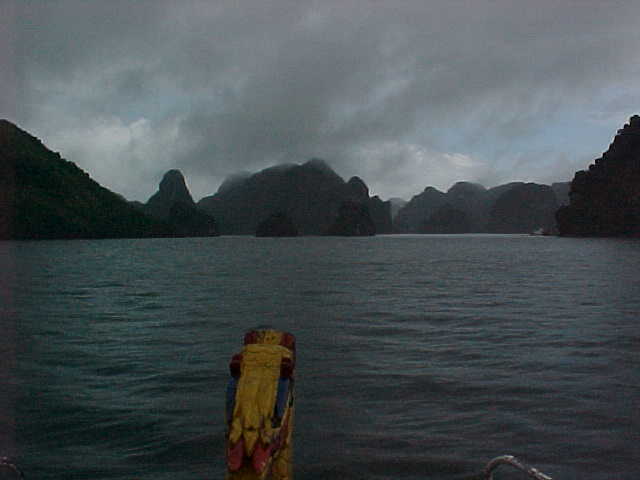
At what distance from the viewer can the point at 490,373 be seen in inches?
658

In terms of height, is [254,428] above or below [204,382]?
above

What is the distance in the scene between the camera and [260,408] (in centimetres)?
696

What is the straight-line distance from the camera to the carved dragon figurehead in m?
6.64

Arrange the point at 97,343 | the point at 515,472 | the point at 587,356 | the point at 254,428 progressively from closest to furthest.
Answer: the point at 254,428 → the point at 515,472 → the point at 587,356 → the point at 97,343

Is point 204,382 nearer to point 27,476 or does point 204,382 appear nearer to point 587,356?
point 27,476

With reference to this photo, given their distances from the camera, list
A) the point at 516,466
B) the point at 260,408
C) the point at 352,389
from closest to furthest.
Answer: the point at 516,466, the point at 260,408, the point at 352,389

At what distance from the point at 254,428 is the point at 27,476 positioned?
18.5ft

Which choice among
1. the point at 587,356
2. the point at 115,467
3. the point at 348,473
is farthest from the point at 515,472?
the point at 587,356

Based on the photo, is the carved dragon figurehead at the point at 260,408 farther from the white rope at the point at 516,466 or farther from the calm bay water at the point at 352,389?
the calm bay water at the point at 352,389

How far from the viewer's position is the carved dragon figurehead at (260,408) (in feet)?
21.8

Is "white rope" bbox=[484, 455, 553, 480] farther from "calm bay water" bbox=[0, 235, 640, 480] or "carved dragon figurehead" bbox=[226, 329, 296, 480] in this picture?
"calm bay water" bbox=[0, 235, 640, 480]

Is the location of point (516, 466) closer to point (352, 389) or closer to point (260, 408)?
point (260, 408)

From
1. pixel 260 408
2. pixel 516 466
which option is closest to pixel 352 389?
pixel 260 408

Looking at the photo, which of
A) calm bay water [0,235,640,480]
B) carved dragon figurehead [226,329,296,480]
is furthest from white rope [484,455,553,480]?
calm bay water [0,235,640,480]
